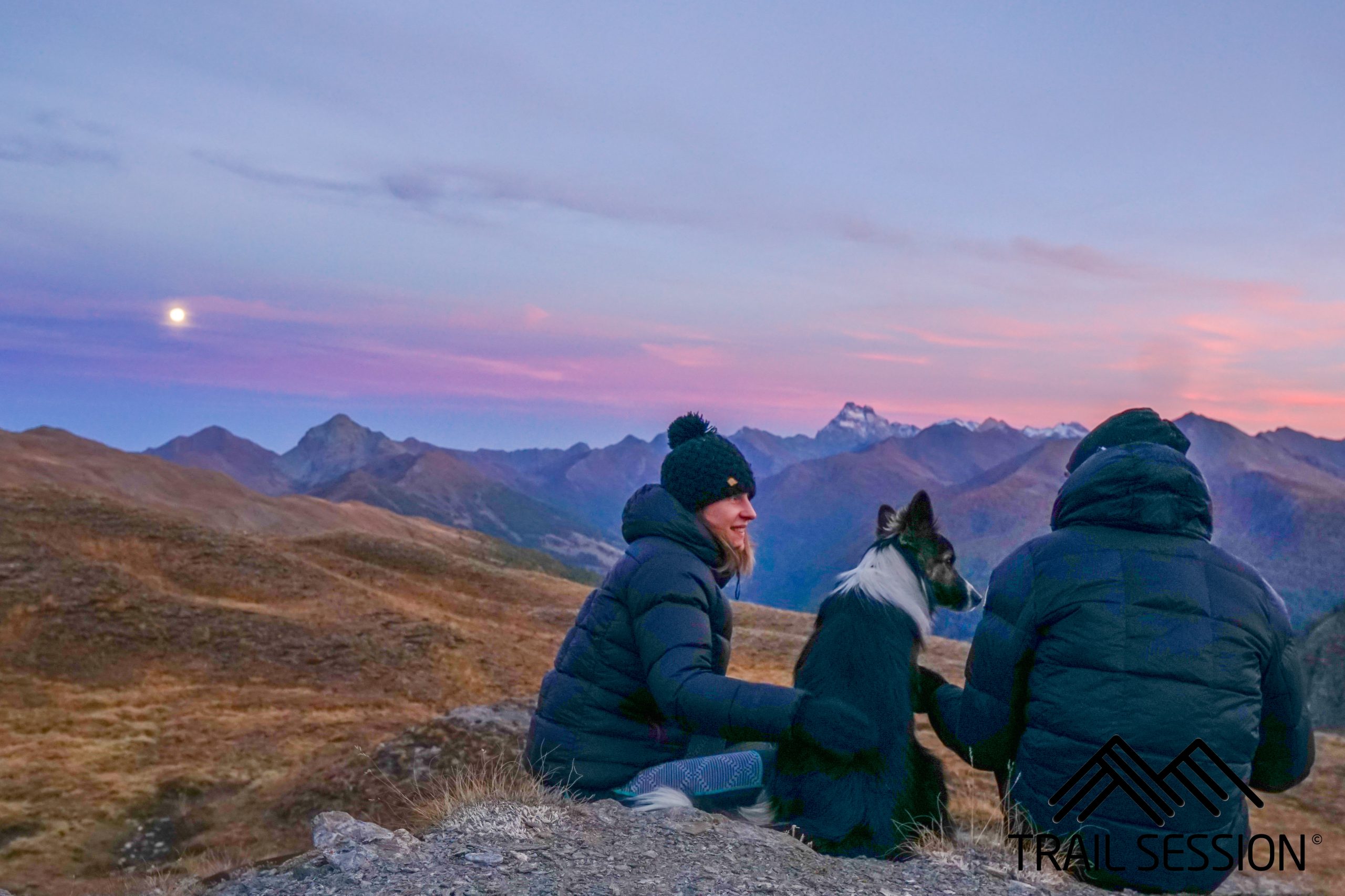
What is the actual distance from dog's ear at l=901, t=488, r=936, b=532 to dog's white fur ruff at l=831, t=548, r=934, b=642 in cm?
27

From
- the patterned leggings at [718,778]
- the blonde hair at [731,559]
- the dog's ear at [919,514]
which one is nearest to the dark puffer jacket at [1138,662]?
the dog's ear at [919,514]

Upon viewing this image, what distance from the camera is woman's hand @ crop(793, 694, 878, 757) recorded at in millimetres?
4680

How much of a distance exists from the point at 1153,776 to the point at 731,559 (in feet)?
8.79

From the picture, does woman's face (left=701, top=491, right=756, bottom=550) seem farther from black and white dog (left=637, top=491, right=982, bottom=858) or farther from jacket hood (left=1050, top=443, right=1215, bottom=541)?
jacket hood (left=1050, top=443, right=1215, bottom=541)

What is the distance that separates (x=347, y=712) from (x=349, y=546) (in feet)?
87.6

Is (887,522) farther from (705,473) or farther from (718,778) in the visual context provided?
(718,778)

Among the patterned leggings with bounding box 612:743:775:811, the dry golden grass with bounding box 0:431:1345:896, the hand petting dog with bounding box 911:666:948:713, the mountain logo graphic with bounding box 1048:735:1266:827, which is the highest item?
the hand petting dog with bounding box 911:666:948:713

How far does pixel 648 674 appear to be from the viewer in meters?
5.02

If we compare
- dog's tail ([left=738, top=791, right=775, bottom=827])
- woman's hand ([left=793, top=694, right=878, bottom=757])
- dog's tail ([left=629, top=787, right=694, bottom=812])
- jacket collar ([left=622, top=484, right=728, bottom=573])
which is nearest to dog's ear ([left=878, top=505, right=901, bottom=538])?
jacket collar ([left=622, top=484, right=728, bottom=573])

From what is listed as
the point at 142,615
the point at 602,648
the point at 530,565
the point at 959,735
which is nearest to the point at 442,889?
the point at 602,648

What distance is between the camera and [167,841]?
570 inches

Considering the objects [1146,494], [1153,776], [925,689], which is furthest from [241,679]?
[1146,494]

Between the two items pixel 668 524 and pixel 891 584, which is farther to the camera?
pixel 668 524

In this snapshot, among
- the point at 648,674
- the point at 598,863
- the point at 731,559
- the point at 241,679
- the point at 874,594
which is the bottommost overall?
the point at 241,679
